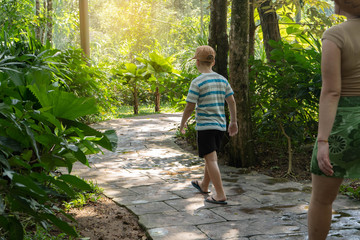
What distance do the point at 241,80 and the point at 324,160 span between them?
4075mm

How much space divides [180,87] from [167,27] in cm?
3088

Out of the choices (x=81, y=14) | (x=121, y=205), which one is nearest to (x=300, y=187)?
(x=121, y=205)

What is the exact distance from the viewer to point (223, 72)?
7.37 m

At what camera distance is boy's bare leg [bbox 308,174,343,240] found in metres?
2.51

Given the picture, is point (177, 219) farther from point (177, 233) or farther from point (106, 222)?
point (106, 222)

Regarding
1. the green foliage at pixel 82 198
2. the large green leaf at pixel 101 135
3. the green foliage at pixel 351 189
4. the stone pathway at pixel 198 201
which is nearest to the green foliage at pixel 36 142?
the large green leaf at pixel 101 135

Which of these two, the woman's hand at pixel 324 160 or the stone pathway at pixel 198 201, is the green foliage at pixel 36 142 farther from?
the woman's hand at pixel 324 160

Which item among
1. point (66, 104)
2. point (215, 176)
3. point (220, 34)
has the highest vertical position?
point (220, 34)

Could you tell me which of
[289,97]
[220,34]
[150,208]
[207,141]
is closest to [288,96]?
[289,97]

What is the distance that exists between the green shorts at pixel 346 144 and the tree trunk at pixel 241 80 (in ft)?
13.0

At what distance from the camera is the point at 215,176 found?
475 centimetres

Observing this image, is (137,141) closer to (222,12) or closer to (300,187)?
(222,12)

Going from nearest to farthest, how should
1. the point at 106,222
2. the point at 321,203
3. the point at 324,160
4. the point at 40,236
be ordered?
the point at 324,160 → the point at 321,203 → the point at 40,236 → the point at 106,222

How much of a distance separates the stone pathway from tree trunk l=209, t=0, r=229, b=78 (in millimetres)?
1536
